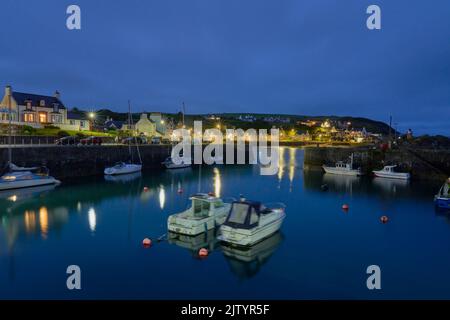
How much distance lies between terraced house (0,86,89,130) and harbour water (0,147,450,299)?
29.2 meters

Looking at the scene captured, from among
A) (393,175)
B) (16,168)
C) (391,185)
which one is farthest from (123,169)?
(393,175)

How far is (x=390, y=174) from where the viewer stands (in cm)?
4166

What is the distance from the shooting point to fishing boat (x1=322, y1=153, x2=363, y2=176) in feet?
146

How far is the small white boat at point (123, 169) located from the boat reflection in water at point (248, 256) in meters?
29.5

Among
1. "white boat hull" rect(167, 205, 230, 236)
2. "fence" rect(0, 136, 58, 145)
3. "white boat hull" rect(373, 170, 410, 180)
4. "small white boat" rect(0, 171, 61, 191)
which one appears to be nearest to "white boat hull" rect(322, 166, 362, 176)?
"white boat hull" rect(373, 170, 410, 180)

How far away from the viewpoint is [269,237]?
17.4 metres

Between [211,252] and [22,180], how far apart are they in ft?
78.6

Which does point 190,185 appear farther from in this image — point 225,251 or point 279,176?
point 225,251

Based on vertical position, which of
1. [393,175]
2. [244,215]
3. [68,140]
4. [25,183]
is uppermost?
[68,140]

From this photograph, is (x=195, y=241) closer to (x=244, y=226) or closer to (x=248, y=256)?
(x=244, y=226)

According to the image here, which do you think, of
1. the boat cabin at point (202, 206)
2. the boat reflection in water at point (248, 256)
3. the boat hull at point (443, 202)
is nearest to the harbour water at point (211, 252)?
the boat reflection in water at point (248, 256)

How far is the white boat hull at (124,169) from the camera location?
4134 cm
